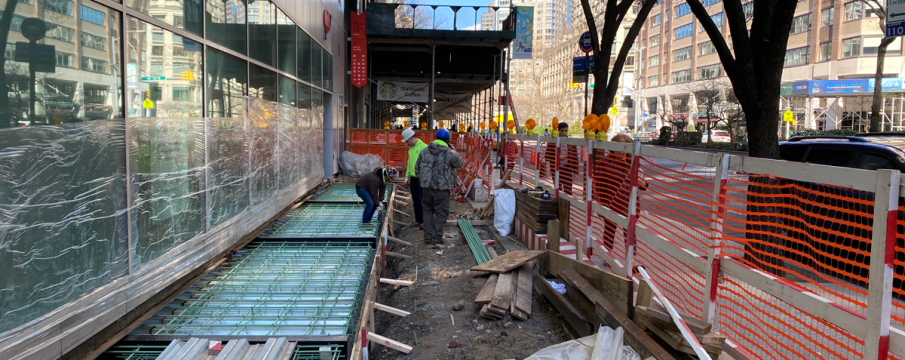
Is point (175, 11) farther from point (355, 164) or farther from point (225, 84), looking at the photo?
point (355, 164)

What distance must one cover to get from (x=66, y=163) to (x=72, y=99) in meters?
0.45

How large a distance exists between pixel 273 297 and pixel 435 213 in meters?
3.84

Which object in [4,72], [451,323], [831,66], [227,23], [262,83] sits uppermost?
[831,66]

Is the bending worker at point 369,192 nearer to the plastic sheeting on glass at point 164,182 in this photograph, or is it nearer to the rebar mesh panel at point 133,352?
the plastic sheeting on glass at point 164,182

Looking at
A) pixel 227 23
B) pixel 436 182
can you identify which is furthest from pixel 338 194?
pixel 227 23

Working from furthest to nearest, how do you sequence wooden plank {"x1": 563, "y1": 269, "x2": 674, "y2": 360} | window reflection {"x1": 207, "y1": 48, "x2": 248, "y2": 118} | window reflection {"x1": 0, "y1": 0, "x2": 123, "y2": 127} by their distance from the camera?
window reflection {"x1": 207, "y1": 48, "x2": 248, "y2": 118} → wooden plank {"x1": 563, "y1": 269, "x2": 674, "y2": 360} → window reflection {"x1": 0, "y1": 0, "x2": 123, "y2": 127}

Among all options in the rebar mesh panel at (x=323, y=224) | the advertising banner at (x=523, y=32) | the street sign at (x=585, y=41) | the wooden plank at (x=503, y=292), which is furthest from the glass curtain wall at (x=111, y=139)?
the advertising banner at (x=523, y=32)

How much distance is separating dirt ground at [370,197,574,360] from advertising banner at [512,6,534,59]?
11.7 metres

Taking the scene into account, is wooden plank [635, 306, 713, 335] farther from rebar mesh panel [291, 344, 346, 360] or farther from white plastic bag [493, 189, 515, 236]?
white plastic bag [493, 189, 515, 236]

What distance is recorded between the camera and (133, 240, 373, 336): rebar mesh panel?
481cm

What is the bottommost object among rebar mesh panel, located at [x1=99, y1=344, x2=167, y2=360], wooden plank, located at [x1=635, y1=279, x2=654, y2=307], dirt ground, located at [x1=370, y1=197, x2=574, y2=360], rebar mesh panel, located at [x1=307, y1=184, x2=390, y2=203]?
dirt ground, located at [x1=370, y1=197, x2=574, y2=360]

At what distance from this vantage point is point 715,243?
3.99 m

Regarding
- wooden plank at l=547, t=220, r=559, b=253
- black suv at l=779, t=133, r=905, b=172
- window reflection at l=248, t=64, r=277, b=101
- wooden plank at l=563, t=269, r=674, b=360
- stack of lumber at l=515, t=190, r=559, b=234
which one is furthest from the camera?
window reflection at l=248, t=64, r=277, b=101

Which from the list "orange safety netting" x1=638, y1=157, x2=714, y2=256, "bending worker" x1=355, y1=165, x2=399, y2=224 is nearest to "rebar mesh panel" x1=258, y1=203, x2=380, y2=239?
"bending worker" x1=355, y1=165, x2=399, y2=224
